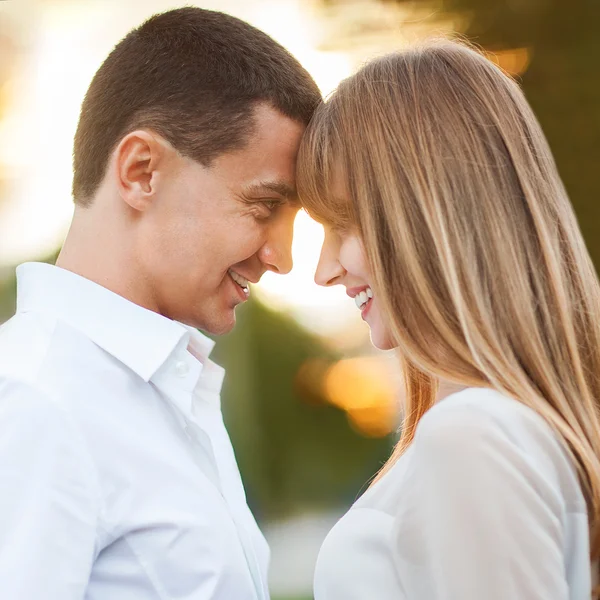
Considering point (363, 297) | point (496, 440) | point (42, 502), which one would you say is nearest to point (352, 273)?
point (363, 297)

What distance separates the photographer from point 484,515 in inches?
51.6

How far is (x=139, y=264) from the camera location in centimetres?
197

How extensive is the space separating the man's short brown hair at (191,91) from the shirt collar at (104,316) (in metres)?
0.27

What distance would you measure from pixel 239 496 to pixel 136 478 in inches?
15.1

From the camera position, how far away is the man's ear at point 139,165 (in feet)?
6.34

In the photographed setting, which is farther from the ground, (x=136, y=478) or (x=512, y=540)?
(x=512, y=540)

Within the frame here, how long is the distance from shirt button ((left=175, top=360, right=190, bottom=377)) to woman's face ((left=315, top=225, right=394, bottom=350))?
0.35m

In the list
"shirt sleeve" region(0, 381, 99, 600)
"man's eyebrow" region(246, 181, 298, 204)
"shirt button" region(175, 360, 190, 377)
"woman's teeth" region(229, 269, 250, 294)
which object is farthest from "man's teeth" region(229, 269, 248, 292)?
"shirt sleeve" region(0, 381, 99, 600)

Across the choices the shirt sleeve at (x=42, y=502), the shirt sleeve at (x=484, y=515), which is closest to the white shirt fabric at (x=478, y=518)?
the shirt sleeve at (x=484, y=515)

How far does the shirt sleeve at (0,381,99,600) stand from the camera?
57.6 inches

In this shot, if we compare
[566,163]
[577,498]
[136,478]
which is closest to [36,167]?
[566,163]

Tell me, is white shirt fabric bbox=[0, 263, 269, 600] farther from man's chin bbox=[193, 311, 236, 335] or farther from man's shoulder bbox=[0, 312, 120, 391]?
man's chin bbox=[193, 311, 236, 335]

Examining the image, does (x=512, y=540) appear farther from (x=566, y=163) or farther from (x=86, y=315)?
(x=566, y=163)

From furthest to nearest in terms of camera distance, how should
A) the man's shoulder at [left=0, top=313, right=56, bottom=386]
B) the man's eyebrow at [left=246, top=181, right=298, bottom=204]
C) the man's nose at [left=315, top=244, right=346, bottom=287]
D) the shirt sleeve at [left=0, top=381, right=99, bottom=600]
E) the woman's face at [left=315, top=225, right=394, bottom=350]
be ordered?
the man's eyebrow at [left=246, top=181, right=298, bottom=204]
the man's nose at [left=315, top=244, right=346, bottom=287]
the woman's face at [left=315, top=225, right=394, bottom=350]
the man's shoulder at [left=0, top=313, right=56, bottom=386]
the shirt sleeve at [left=0, top=381, right=99, bottom=600]
